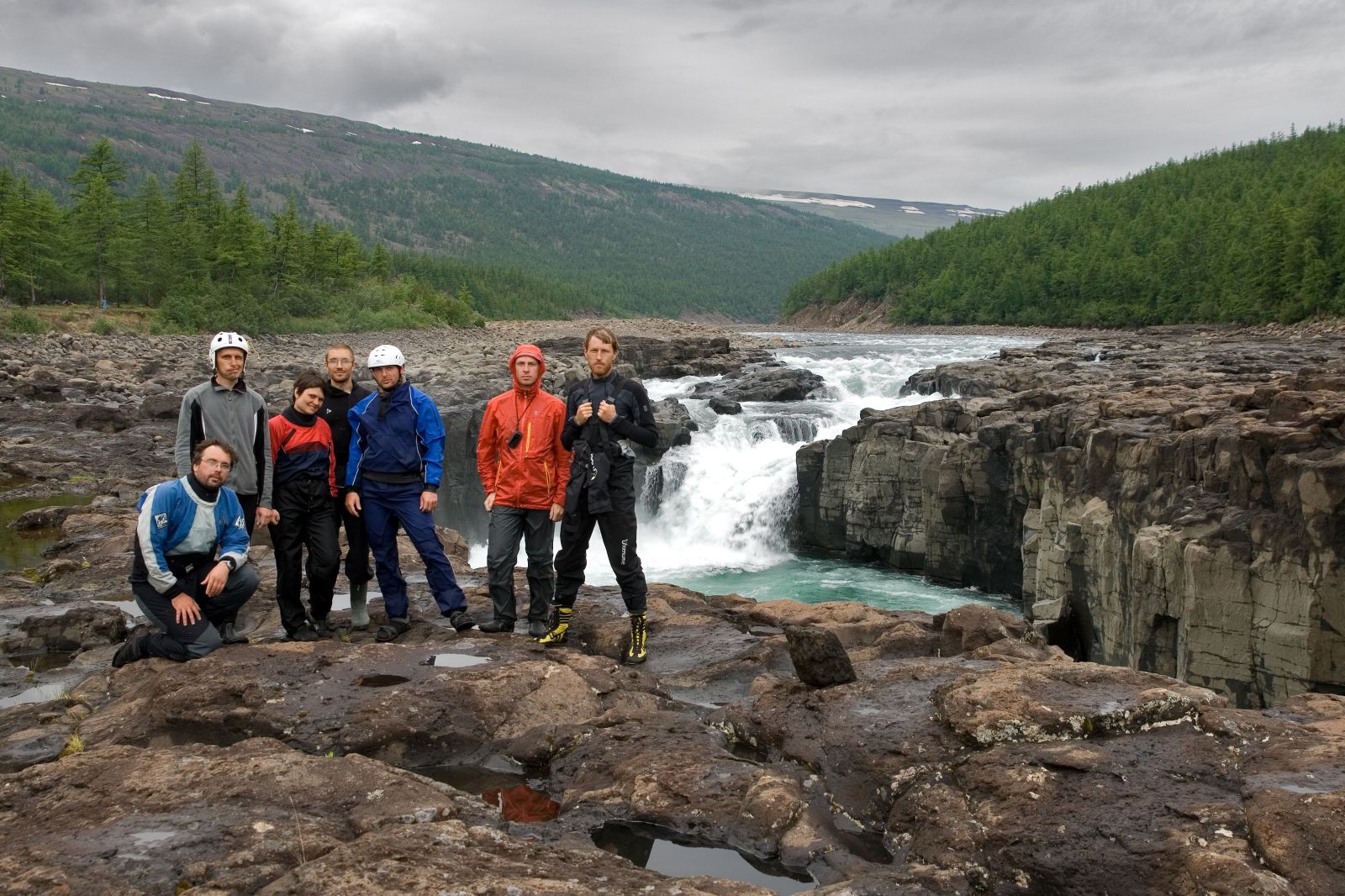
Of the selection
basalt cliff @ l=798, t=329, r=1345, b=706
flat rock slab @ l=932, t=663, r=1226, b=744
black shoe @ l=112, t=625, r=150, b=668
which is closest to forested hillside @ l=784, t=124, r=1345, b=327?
basalt cliff @ l=798, t=329, r=1345, b=706

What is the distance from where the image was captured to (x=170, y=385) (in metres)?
31.7

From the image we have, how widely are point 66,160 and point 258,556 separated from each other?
19476 centimetres

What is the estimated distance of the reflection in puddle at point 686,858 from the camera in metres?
4.62

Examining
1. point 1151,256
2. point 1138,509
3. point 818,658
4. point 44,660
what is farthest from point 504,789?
point 1151,256

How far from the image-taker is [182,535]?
6938 mm

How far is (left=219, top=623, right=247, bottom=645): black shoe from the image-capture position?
24.4ft

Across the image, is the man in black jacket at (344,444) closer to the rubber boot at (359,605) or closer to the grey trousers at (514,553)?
the rubber boot at (359,605)

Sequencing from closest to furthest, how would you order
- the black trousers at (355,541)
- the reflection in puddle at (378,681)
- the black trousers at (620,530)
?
the reflection in puddle at (378,681)
the black trousers at (620,530)
the black trousers at (355,541)

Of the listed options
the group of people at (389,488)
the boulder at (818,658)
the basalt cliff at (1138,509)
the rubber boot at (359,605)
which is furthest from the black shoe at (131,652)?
the basalt cliff at (1138,509)

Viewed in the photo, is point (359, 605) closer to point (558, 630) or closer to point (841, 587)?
point (558, 630)

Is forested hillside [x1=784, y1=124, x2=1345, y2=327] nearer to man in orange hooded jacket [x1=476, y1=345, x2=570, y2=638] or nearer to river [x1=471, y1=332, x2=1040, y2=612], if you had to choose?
river [x1=471, y1=332, x2=1040, y2=612]

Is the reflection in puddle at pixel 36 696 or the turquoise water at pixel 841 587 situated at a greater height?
the reflection in puddle at pixel 36 696

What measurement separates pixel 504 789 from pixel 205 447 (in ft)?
11.0

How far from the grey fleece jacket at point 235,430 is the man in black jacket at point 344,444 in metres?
0.64
